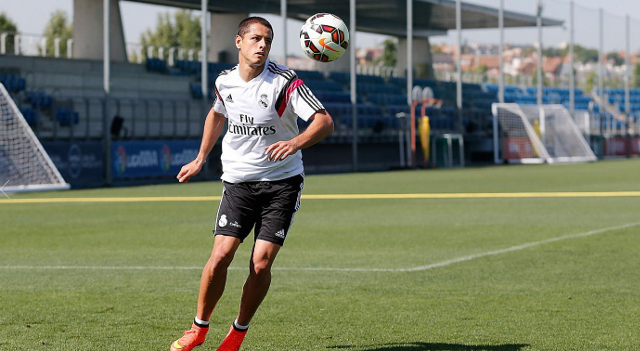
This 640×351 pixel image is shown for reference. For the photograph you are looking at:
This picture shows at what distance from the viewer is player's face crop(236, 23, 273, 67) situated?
567 centimetres

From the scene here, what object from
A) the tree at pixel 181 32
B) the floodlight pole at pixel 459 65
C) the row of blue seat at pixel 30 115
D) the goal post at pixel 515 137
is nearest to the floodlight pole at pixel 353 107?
the floodlight pole at pixel 459 65

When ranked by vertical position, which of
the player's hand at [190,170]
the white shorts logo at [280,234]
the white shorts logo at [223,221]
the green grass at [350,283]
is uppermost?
the player's hand at [190,170]

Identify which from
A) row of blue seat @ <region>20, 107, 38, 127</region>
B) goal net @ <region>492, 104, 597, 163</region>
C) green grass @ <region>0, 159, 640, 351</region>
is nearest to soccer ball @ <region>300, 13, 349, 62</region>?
green grass @ <region>0, 159, 640, 351</region>

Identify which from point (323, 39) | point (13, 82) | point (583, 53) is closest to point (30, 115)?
point (13, 82)

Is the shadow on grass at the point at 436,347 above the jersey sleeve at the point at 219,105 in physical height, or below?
below

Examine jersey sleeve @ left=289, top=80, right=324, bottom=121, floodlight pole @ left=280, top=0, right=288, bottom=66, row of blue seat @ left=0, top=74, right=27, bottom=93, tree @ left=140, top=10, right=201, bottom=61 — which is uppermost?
tree @ left=140, top=10, right=201, bottom=61

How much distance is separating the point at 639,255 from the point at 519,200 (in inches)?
360

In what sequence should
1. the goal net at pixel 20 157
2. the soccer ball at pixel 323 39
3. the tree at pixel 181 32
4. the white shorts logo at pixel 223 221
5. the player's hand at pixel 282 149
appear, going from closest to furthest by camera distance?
1. the player's hand at pixel 282 149
2. the white shorts logo at pixel 223 221
3. the soccer ball at pixel 323 39
4. the goal net at pixel 20 157
5. the tree at pixel 181 32

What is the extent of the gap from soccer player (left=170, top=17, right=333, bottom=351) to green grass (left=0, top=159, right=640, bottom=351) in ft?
1.20

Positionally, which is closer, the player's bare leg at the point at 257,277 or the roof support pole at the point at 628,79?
the player's bare leg at the point at 257,277

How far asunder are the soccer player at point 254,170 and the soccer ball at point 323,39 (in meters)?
0.59

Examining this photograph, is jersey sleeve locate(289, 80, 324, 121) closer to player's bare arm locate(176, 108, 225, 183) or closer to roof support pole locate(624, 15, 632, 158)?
player's bare arm locate(176, 108, 225, 183)

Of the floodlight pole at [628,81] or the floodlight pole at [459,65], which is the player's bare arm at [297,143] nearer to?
the floodlight pole at [459,65]

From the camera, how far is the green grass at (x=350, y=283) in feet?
20.6
